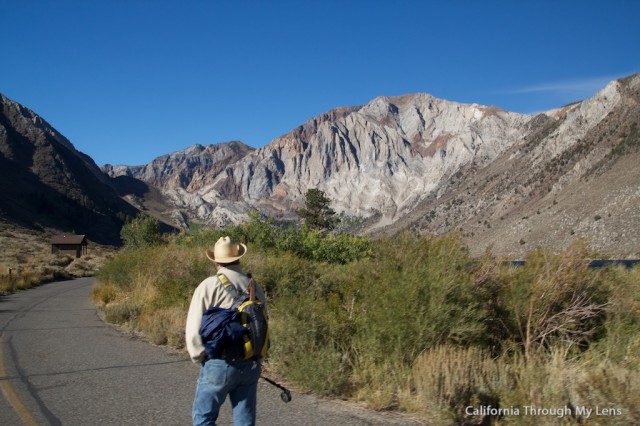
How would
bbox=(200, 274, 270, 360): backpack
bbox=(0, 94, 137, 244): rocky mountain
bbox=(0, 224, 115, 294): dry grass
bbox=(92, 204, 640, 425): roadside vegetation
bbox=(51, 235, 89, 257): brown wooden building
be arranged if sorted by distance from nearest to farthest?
bbox=(200, 274, 270, 360): backpack
bbox=(92, 204, 640, 425): roadside vegetation
bbox=(0, 224, 115, 294): dry grass
bbox=(51, 235, 89, 257): brown wooden building
bbox=(0, 94, 137, 244): rocky mountain

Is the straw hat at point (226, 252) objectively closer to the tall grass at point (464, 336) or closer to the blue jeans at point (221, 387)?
the blue jeans at point (221, 387)

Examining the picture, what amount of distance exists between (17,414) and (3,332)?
7.22m

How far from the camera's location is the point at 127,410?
6363 mm

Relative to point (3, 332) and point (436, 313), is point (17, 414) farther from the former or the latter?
point (3, 332)

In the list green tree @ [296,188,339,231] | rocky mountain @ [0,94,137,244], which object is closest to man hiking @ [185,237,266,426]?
green tree @ [296,188,339,231]

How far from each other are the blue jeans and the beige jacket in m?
0.17

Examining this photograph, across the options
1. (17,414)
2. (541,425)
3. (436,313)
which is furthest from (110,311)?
(541,425)

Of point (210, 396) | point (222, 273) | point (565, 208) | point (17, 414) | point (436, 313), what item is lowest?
point (17, 414)

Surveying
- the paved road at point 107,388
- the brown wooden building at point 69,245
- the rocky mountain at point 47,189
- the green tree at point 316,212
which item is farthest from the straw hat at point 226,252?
the rocky mountain at point 47,189

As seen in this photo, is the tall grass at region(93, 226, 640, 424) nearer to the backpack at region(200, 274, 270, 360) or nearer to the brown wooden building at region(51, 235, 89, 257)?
the backpack at region(200, 274, 270, 360)

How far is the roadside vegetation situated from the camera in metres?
5.71

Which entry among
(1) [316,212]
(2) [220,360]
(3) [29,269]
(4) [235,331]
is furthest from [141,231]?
(4) [235,331]

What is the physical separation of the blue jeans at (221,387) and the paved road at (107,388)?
1720 millimetres

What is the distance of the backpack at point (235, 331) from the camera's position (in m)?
4.21
